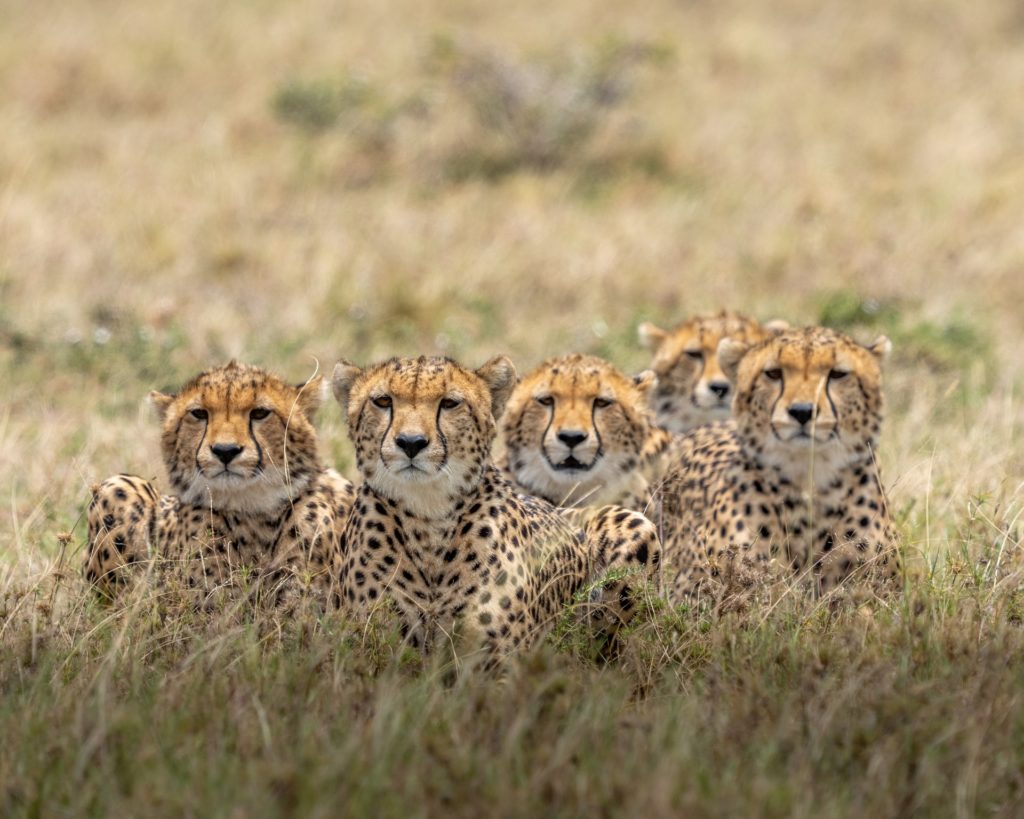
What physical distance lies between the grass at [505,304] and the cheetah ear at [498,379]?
0.58 metres

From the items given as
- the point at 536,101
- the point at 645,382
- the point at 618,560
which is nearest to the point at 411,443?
the point at 618,560

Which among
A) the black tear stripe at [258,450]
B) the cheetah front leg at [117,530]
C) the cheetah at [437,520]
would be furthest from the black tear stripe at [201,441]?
the cheetah at [437,520]

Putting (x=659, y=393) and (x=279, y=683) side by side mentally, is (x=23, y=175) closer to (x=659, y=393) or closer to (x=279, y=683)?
(x=659, y=393)

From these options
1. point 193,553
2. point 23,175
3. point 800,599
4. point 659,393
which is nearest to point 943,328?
point 659,393

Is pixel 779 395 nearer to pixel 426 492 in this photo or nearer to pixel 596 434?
pixel 596 434

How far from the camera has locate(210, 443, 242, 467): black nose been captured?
4.25 meters

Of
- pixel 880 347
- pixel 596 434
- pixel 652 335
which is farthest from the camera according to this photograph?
pixel 652 335

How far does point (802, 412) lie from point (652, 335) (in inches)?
71.2

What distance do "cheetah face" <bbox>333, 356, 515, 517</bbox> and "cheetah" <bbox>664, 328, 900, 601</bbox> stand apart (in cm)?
85

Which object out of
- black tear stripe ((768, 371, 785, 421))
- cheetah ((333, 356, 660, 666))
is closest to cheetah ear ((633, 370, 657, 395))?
black tear stripe ((768, 371, 785, 421))

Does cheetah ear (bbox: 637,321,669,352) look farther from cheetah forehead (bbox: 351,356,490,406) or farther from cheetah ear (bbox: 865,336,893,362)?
cheetah forehead (bbox: 351,356,490,406)

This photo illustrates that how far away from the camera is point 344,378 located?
13.4 ft

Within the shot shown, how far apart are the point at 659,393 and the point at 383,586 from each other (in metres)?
2.60

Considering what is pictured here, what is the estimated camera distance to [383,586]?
3.91m
